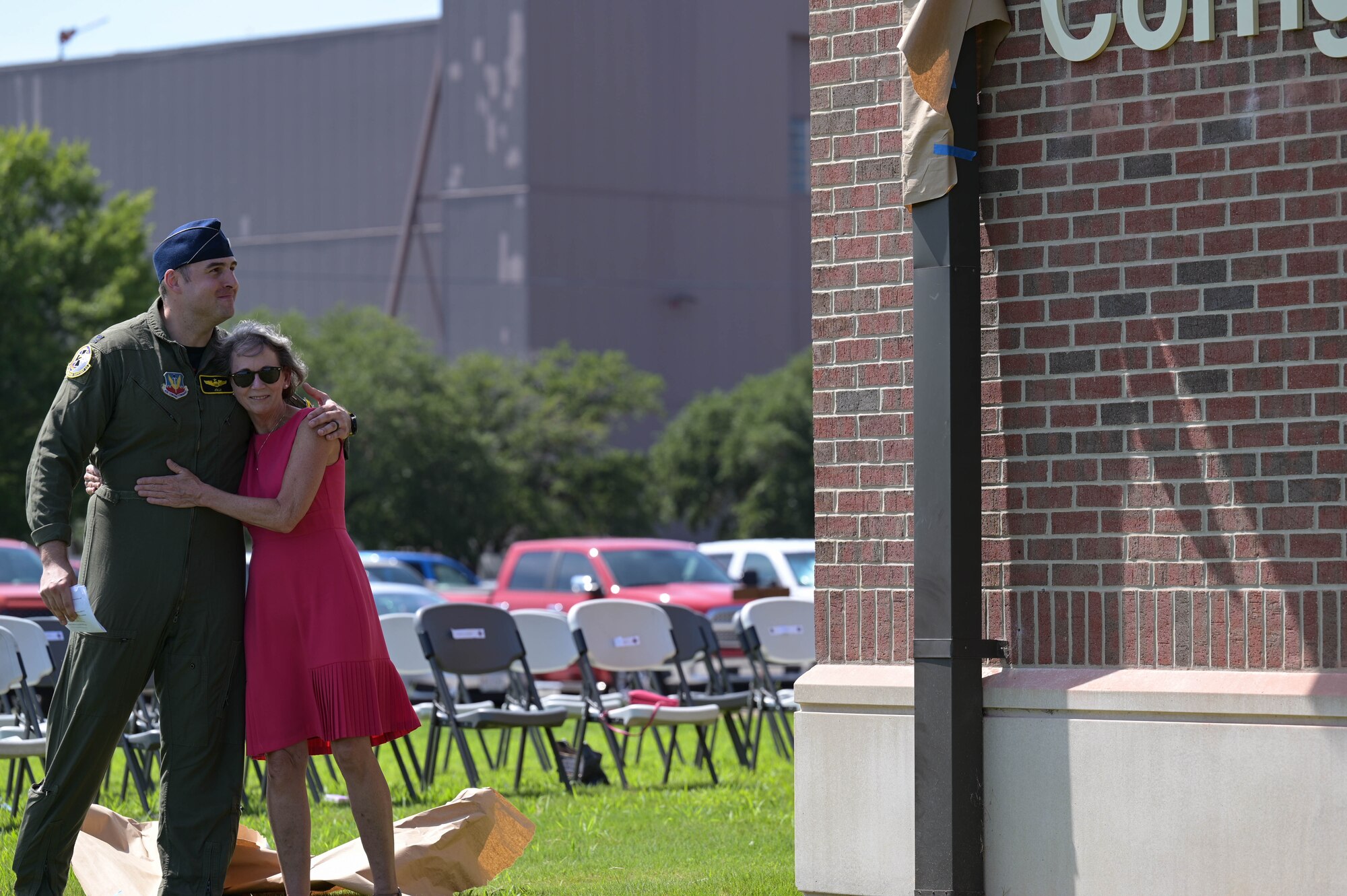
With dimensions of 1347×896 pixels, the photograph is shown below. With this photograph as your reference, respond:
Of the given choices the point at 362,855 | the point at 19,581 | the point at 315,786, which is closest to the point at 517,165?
the point at 19,581

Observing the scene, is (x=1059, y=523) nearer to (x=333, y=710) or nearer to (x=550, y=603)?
(x=333, y=710)

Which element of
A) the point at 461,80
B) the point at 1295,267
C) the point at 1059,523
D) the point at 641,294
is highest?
the point at 461,80

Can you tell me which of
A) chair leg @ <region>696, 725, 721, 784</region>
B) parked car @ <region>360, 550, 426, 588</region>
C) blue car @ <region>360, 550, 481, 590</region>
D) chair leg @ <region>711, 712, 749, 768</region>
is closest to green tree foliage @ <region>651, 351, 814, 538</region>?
blue car @ <region>360, 550, 481, 590</region>

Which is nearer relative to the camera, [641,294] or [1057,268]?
[1057,268]

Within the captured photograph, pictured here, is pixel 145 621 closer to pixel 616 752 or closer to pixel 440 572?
pixel 616 752

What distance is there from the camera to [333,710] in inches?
213

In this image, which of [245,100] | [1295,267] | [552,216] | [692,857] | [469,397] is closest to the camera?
[1295,267]

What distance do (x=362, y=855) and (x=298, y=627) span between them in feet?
3.89

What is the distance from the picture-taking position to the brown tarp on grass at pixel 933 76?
5.30 metres

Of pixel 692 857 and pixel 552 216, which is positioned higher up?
pixel 552 216

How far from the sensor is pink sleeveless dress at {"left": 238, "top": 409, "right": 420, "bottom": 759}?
542 centimetres

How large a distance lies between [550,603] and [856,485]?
38.8 ft

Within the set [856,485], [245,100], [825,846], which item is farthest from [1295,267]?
[245,100]

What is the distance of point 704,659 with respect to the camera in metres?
11.6
